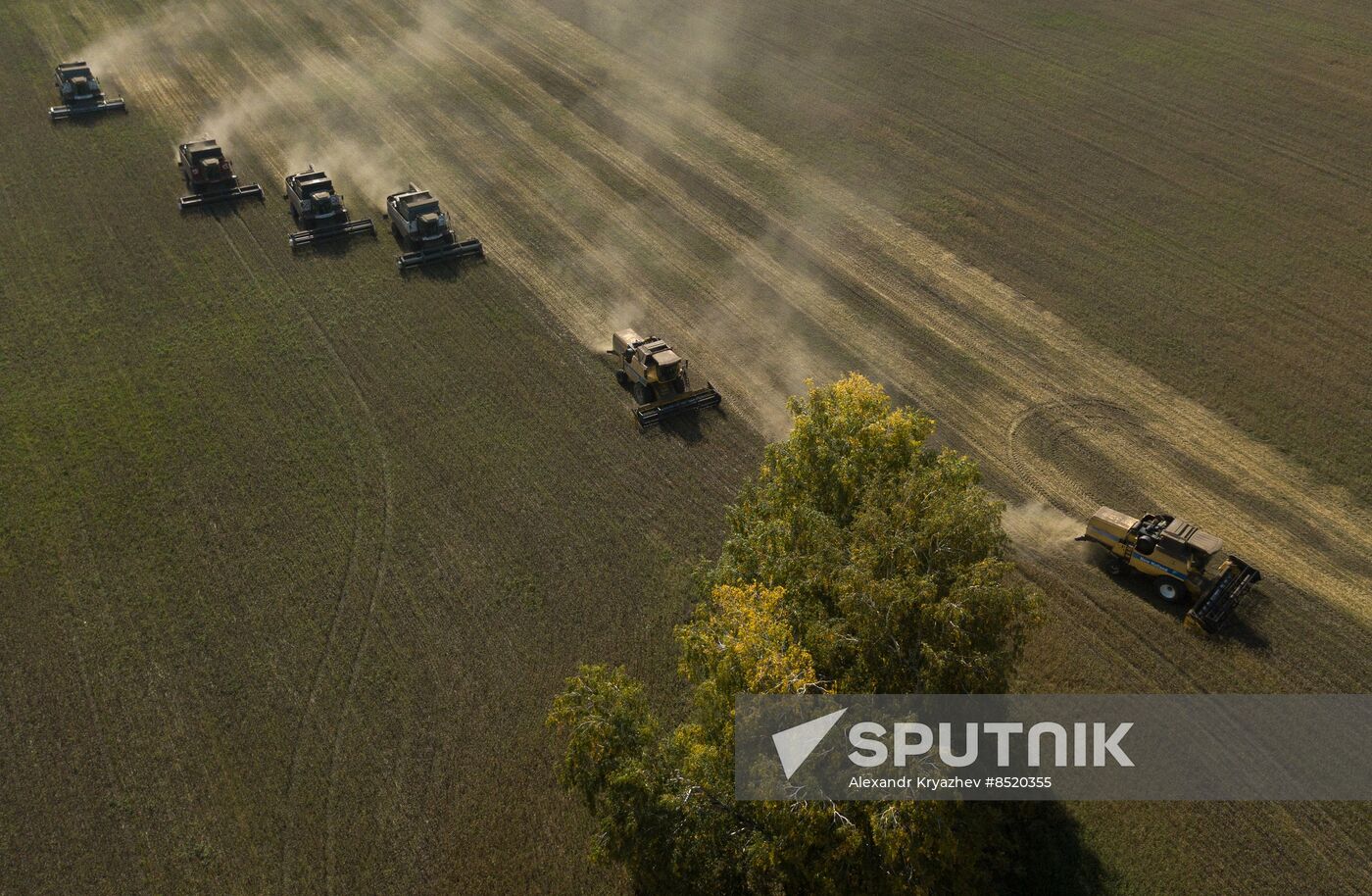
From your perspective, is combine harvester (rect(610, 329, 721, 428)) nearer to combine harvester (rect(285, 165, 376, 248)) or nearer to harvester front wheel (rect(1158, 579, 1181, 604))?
harvester front wheel (rect(1158, 579, 1181, 604))

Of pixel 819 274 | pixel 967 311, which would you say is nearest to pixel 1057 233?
pixel 967 311

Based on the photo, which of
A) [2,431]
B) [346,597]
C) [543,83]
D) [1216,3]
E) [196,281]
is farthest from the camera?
[1216,3]

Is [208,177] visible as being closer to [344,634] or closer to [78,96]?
[78,96]

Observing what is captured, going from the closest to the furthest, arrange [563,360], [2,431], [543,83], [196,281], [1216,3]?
1. [2,431]
2. [563,360]
3. [196,281]
4. [543,83]
5. [1216,3]

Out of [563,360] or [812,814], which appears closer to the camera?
[812,814]

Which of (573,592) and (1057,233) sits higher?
(1057,233)

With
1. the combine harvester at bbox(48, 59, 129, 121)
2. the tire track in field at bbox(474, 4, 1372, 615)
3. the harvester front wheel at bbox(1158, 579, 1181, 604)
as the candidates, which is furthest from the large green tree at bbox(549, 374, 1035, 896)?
the combine harvester at bbox(48, 59, 129, 121)

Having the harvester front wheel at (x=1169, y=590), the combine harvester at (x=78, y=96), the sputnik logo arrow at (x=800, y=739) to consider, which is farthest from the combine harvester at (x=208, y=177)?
the harvester front wheel at (x=1169, y=590)

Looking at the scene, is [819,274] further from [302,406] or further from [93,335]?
[93,335]
